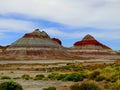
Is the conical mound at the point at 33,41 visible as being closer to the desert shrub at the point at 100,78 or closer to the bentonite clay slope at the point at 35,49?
the bentonite clay slope at the point at 35,49

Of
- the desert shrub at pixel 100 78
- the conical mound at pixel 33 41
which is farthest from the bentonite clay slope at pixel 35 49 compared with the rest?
the desert shrub at pixel 100 78

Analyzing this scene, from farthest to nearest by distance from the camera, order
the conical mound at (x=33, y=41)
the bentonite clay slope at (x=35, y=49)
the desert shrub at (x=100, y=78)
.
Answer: the conical mound at (x=33, y=41), the bentonite clay slope at (x=35, y=49), the desert shrub at (x=100, y=78)

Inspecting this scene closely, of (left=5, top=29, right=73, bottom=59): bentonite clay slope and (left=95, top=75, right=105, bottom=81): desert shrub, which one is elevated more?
(left=5, top=29, right=73, bottom=59): bentonite clay slope

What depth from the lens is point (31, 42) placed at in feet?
609

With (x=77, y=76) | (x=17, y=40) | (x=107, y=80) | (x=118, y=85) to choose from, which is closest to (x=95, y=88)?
(x=118, y=85)

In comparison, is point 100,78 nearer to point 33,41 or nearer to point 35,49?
point 35,49

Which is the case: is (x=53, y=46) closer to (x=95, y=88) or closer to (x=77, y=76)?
(x=77, y=76)

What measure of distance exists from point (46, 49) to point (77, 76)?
142277mm

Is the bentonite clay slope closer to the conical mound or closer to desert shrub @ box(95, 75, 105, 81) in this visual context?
the conical mound

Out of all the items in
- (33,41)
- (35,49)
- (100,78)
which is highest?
(33,41)

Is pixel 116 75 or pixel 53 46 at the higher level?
pixel 53 46

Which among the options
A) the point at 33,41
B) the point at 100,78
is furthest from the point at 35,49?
the point at 100,78

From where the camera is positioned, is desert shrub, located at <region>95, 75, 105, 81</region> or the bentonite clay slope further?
the bentonite clay slope

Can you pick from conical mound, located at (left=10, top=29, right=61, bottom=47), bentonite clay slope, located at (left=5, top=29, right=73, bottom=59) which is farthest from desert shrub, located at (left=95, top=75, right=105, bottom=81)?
conical mound, located at (left=10, top=29, right=61, bottom=47)
